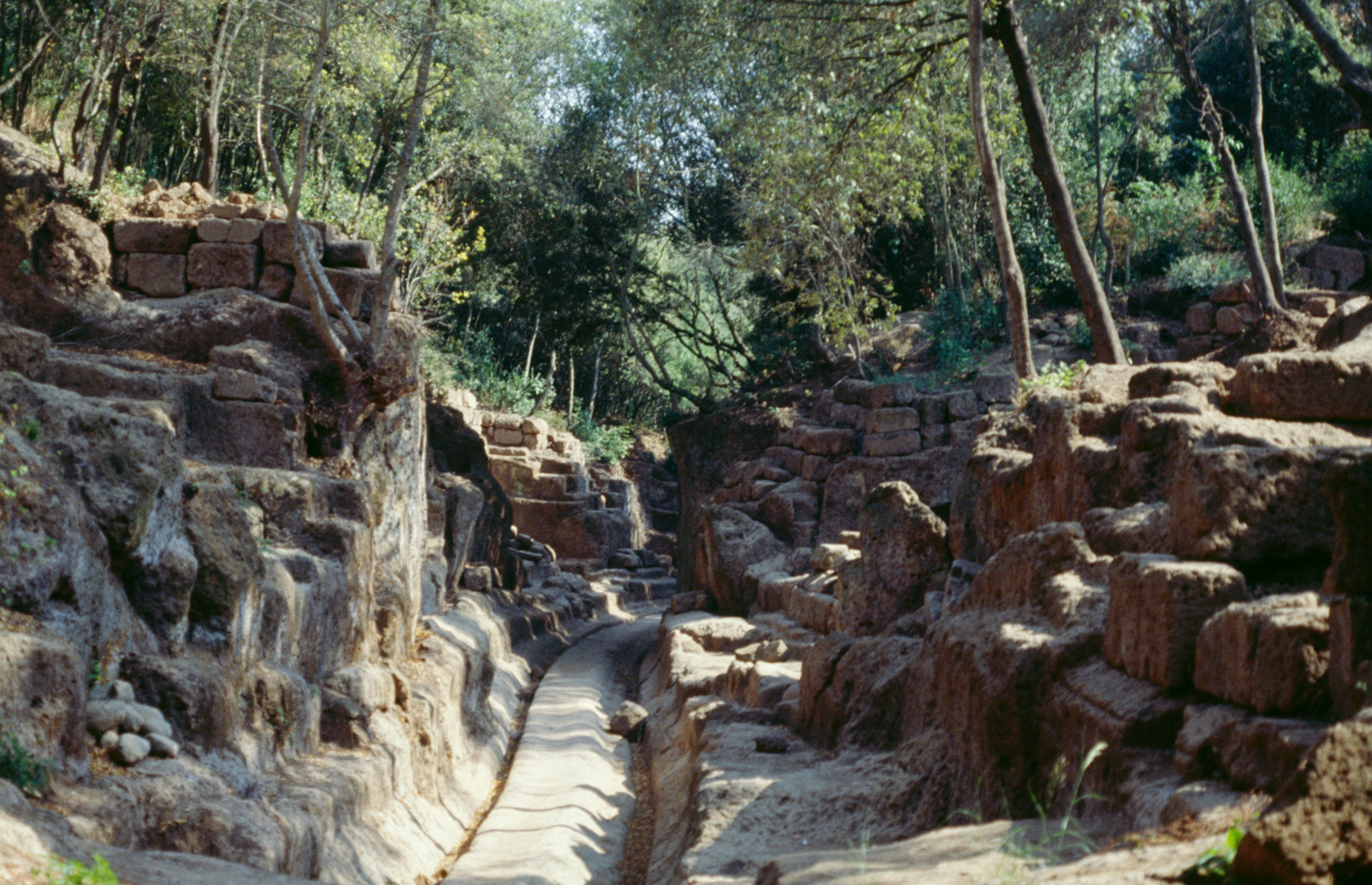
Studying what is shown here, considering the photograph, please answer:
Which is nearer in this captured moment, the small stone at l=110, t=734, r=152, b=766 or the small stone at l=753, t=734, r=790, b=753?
the small stone at l=110, t=734, r=152, b=766

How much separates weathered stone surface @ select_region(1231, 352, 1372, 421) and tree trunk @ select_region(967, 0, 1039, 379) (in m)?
4.79

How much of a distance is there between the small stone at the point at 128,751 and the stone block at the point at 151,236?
337 inches

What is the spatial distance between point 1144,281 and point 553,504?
41.9ft

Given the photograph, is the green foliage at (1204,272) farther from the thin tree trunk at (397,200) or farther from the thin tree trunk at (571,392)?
the thin tree trunk at (571,392)

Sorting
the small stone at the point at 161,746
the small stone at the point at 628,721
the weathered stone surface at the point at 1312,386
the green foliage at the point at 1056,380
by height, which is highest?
the green foliage at the point at 1056,380

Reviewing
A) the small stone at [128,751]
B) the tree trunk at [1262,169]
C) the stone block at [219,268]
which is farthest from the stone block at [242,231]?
the tree trunk at [1262,169]

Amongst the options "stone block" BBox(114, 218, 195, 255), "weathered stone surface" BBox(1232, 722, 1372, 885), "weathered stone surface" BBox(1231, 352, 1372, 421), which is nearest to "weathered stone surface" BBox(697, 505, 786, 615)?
"stone block" BBox(114, 218, 195, 255)

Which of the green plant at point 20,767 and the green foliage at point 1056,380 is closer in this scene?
the green plant at point 20,767

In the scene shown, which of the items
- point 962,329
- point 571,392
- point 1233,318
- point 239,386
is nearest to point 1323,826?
point 239,386

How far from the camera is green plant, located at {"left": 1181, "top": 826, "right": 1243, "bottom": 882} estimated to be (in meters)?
2.42

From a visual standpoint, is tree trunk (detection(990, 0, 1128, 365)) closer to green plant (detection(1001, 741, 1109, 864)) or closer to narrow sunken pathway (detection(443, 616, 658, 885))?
narrow sunken pathway (detection(443, 616, 658, 885))

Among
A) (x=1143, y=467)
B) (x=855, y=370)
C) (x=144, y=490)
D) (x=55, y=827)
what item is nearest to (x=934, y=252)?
(x=855, y=370)

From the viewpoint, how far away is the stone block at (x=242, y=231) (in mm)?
12180

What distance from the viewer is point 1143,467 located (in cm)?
617
